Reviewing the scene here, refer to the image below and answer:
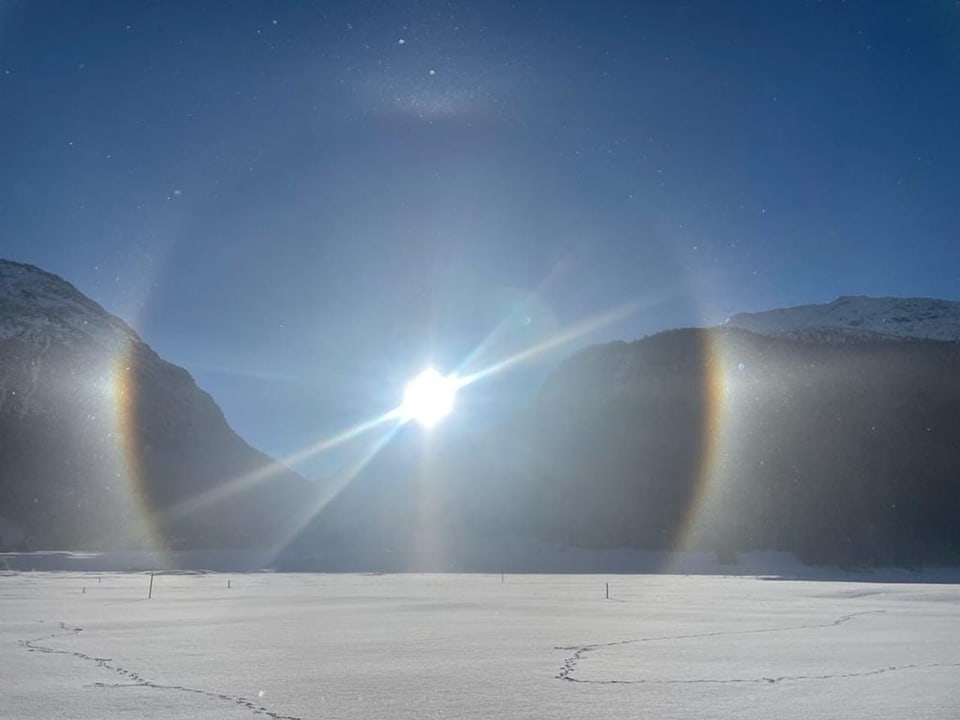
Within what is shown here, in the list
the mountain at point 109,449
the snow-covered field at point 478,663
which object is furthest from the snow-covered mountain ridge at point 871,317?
the snow-covered field at point 478,663

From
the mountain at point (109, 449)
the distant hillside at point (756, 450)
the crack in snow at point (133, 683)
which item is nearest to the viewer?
the crack in snow at point (133, 683)

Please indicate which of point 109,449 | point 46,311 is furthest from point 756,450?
point 46,311

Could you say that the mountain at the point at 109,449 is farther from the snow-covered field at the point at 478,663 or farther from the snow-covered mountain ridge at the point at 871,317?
the snow-covered mountain ridge at the point at 871,317

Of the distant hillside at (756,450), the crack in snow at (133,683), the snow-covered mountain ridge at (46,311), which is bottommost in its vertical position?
the crack in snow at (133,683)

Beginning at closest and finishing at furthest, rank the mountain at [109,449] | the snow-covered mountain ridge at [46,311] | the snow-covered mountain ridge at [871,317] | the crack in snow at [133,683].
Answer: the crack in snow at [133,683] < the mountain at [109,449] < the snow-covered mountain ridge at [46,311] < the snow-covered mountain ridge at [871,317]

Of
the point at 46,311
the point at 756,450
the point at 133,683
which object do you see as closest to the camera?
the point at 133,683

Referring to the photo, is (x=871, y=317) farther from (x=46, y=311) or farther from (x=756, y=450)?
(x=46, y=311)
